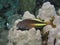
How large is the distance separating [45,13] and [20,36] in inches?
18.9

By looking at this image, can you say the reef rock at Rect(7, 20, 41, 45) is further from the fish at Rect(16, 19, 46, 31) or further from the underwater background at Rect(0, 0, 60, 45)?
the underwater background at Rect(0, 0, 60, 45)

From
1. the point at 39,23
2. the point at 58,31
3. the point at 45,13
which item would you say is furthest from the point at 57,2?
the point at 58,31

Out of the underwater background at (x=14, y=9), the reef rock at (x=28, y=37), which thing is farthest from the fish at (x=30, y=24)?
the underwater background at (x=14, y=9)

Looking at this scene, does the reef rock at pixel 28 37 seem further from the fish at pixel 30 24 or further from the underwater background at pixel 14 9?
the underwater background at pixel 14 9

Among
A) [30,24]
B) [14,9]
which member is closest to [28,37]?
[30,24]

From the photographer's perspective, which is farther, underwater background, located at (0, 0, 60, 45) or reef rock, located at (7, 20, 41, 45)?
underwater background, located at (0, 0, 60, 45)

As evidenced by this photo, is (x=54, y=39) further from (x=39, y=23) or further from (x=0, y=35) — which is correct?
(x=0, y=35)

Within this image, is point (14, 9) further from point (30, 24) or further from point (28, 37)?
point (28, 37)

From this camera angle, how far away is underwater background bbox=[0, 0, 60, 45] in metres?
4.16

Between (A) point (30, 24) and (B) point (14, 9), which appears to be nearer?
(A) point (30, 24)

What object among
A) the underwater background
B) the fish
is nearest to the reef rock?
the fish

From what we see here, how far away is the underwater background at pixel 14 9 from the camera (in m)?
4.16

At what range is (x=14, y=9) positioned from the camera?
451cm

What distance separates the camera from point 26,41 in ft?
5.75
